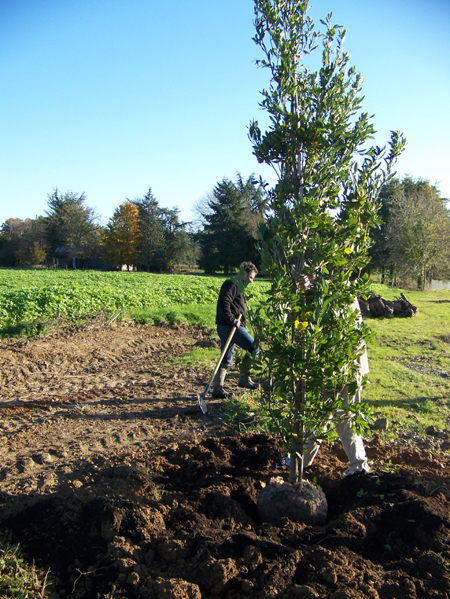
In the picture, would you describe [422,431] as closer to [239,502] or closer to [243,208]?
[239,502]

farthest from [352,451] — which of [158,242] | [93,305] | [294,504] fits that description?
[158,242]

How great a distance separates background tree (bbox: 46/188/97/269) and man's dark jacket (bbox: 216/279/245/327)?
57.8 meters

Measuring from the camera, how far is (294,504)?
3.01 meters

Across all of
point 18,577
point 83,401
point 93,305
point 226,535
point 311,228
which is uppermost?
point 311,228

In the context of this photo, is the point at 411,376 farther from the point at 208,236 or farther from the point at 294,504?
the point at 208,236

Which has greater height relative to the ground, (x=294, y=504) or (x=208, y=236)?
(x=208, y=236)

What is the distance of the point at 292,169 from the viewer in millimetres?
3150

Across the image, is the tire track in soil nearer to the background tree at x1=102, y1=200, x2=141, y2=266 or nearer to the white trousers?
the white trousers

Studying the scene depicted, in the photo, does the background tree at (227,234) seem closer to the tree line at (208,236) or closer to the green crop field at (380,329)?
the tree line at (208,236)

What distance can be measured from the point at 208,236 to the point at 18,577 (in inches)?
1978

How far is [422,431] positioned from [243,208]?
48404mm

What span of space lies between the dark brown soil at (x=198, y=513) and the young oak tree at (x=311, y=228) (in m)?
0.62

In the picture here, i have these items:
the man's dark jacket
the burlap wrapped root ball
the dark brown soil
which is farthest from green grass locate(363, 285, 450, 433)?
the man's dark jacket

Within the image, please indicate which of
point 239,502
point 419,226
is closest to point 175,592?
point 239,502
